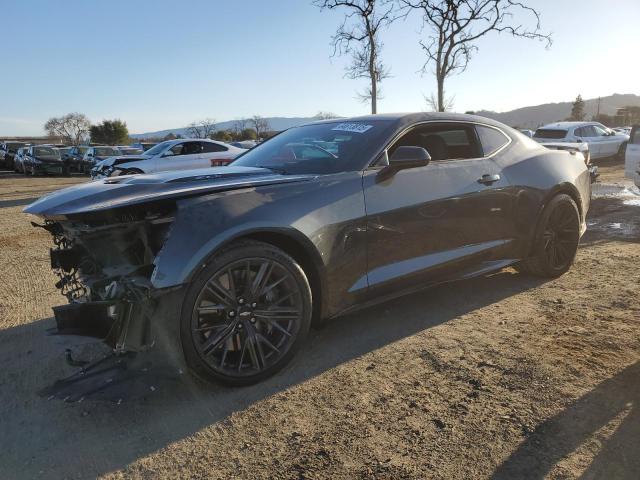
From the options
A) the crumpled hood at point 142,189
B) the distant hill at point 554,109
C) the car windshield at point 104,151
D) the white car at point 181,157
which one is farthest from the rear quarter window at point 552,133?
the distant hill at point 554,109

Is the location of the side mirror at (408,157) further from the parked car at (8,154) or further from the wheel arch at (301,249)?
the parked car at (8,154)

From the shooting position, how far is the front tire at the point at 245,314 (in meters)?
2.66

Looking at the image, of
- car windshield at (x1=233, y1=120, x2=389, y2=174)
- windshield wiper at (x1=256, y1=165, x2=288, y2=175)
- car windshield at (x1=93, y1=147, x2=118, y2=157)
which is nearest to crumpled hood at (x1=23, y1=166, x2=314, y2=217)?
windshield wiper at (x1=256, y1=165, x2=288, y2=175)

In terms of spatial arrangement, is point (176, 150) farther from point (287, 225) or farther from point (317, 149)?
point (287, 225)

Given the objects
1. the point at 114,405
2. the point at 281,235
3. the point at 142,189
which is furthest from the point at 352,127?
the point at 114,405

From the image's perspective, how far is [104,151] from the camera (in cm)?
2675

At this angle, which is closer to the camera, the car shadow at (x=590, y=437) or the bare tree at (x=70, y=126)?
the car shadow at (x=590, y=437)

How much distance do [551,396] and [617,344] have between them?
0.99m

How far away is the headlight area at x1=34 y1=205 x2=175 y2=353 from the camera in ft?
8.29

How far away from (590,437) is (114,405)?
2501mm

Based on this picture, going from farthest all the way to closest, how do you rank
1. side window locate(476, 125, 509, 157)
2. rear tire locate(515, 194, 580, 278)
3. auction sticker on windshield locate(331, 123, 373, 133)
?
1. rear tire locate(515, 194, 580, 278)
2. side window locate(476, 125, 509, 157)
3. auction sticker on windshield locate(331, 123, 373, 133)

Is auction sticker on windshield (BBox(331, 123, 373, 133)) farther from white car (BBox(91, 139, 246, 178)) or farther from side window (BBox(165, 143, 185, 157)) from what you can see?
side window (BBox(165, 143, 185, 157))

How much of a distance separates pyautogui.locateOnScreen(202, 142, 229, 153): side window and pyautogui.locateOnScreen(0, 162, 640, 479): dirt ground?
425 inches

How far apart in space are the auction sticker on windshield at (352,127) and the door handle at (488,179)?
41.5 inches
